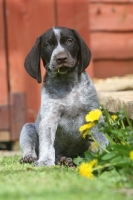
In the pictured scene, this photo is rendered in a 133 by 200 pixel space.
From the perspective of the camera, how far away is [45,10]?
26.9 feet

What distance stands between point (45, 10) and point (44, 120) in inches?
127

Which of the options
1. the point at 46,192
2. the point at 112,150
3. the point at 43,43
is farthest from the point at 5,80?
the point at 46,192

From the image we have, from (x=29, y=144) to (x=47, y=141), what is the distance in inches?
16.0

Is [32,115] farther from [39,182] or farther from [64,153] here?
[39,182]

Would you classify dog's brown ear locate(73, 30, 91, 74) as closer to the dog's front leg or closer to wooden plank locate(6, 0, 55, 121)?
the dog's front leg

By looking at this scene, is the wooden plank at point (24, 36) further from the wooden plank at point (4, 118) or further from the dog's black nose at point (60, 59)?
the dog's black nose at point (60, 59)

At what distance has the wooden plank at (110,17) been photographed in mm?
8703

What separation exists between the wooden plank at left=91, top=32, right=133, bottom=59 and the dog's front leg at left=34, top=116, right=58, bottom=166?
3.49m

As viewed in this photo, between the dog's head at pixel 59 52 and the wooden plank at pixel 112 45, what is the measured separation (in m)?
3.20

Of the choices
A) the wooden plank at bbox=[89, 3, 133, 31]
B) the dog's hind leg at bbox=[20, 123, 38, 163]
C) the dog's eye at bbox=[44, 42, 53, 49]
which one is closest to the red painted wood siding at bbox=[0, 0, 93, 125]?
the wooden plank at bbox=[89, 3, 133, 31]

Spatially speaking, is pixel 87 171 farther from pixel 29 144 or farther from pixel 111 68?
pixel 111 68

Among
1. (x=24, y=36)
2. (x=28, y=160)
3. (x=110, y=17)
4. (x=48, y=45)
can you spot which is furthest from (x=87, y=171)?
(x=110, y=17)

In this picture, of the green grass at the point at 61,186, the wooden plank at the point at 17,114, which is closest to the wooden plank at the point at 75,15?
the wooden plank at the point at 17,114

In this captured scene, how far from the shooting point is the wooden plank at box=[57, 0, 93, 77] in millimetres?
8234
